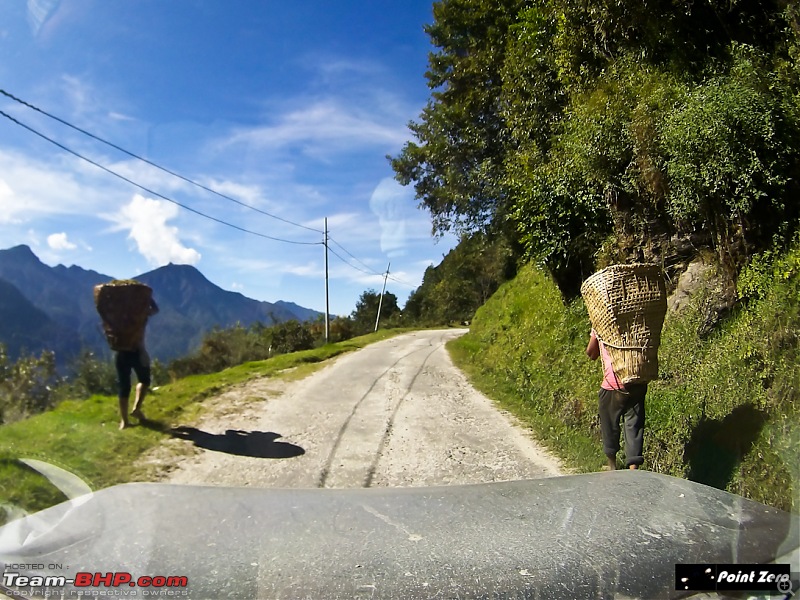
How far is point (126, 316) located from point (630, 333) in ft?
12.1

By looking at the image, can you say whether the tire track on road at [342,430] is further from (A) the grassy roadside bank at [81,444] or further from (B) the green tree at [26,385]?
(B) the green tree at [26,385]

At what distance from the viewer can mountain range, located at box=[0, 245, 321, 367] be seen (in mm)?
3562

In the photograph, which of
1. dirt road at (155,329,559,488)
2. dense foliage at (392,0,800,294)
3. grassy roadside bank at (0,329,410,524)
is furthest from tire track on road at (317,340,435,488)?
dense foliage at (392,0,800,294)

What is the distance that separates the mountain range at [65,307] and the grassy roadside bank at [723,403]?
3904 millimetres

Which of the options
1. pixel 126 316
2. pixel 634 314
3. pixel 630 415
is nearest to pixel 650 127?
pixel 634 314

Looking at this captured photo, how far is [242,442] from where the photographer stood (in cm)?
470

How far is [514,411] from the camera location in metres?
7.23

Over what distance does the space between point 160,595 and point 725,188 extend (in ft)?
20.0

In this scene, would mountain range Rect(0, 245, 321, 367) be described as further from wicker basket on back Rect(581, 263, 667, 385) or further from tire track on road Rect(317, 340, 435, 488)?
wicker basket on back Rect(581, 263, 667, 385)

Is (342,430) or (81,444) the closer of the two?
(81,444)

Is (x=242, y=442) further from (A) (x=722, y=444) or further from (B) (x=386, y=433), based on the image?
(A) (x=722, y=444)

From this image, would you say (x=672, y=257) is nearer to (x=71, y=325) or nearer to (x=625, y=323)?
(x=625, y=323)

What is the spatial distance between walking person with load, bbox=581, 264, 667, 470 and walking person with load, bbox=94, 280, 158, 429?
3.40 m

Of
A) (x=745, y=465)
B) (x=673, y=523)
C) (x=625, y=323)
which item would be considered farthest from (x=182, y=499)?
(x=745, y=465)
